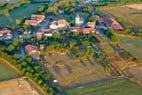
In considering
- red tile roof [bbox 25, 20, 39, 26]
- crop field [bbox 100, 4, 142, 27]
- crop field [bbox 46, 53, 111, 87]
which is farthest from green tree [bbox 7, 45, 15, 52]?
crop field [bbox 100, 4, 142, 27]

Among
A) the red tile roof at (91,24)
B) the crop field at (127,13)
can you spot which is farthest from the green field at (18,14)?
the crop field at (127,13)

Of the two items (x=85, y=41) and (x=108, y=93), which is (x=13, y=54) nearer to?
(x=85, y=41)

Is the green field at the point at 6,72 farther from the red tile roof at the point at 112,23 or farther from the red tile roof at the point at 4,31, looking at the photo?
the red tile roof at the point at 112,23

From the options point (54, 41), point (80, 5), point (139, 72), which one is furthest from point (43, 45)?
point (80, 5)

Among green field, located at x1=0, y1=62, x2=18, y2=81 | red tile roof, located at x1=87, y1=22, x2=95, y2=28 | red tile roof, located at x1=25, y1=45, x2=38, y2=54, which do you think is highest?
red tile roof, located at x1=25, y1=45, x2=38, y2=54

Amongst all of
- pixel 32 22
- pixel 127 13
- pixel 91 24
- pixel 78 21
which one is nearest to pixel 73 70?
pixel 91 24

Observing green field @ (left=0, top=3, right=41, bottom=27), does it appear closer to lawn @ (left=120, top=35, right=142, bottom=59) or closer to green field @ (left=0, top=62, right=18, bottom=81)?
green field @ (left=0, top=62, right=18, bottom=81)
